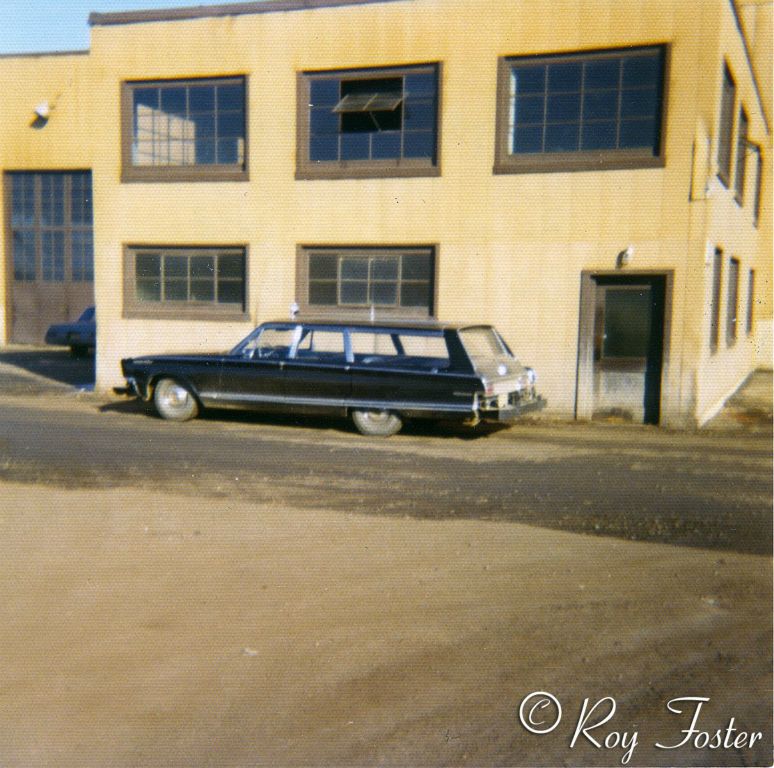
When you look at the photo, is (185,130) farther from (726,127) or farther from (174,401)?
(726,127)

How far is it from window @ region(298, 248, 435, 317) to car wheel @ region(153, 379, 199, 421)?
2.86m

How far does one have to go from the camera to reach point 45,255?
25344 mm

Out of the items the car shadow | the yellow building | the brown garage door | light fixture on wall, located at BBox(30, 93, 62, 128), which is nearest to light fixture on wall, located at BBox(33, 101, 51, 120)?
light fixture on wall, located at BBox(30, 93, 62, 128)

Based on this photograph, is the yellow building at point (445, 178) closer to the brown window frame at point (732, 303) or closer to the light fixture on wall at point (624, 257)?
the light fixture on wall at point (624, 257)

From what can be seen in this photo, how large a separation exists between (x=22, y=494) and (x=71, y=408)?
5719 millimetres

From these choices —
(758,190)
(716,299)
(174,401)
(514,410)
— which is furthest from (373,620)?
(758,190)

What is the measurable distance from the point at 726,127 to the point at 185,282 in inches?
343

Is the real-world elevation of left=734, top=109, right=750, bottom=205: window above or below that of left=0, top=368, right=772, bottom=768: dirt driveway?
above

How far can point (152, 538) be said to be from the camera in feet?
19.9

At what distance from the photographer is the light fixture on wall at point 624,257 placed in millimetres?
11938

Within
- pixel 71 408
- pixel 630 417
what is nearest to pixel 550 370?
pixel 630 417

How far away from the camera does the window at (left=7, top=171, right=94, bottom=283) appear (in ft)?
81.0

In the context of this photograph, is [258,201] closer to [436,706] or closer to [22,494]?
[22,494]

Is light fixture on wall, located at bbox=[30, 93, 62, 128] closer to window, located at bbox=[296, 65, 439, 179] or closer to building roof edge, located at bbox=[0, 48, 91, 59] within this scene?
building roof edge, located at bbox=[0, 48, 91, 59]
